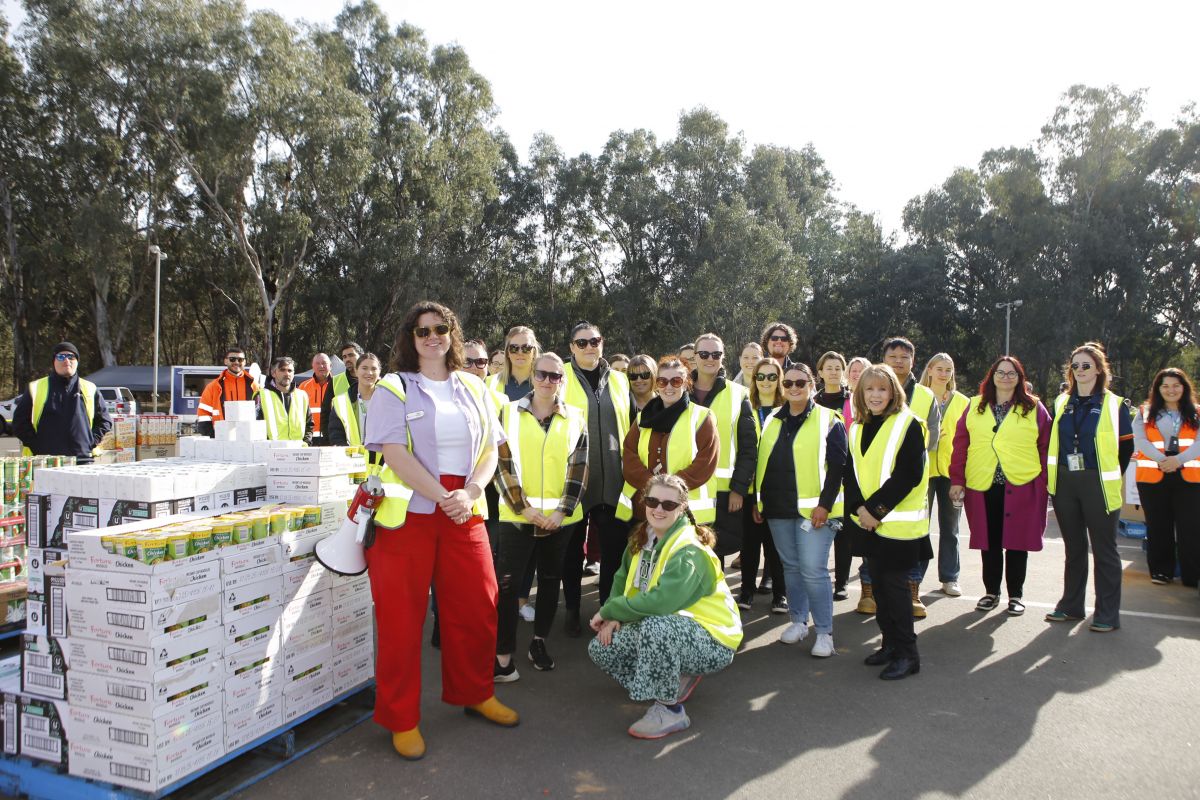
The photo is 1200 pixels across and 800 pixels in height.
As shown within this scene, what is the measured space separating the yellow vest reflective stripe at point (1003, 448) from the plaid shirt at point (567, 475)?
125 inches

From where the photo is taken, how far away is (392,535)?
3.36 metres

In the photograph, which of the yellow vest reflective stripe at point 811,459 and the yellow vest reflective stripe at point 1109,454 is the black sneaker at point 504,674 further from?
the yellow vest reflective stripe at point 1109,454

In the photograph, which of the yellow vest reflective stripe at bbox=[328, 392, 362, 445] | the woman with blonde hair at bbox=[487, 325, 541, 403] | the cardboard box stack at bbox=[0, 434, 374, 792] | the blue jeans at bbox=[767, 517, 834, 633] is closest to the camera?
the cardboard box stack at bbox=[0, 434, 374, 792]

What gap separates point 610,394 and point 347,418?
292cm

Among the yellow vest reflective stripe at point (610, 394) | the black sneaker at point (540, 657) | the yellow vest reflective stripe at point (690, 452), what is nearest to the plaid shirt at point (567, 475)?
the yellow vest reflective stripe at point (610, 394)

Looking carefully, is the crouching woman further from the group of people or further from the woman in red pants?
the woman in red pants

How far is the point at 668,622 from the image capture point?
371 centimetres

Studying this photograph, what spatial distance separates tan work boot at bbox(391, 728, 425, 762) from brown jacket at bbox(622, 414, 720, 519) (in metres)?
1.71

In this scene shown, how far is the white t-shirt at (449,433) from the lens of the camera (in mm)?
3436

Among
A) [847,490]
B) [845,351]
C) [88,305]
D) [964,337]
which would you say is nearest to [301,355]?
[88,305]

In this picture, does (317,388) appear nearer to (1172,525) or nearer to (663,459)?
(663,459)

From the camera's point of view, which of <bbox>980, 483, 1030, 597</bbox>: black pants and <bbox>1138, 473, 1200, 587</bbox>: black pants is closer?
<bbox>980, 483, 1030, 597</bbox>: black pants

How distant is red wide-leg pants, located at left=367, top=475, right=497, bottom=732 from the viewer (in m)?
3.36

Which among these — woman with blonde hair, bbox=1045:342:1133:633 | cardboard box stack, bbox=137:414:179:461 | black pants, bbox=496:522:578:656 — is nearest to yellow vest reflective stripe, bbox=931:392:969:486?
woman with blonde hair, bbox=1045:342:1133:633
